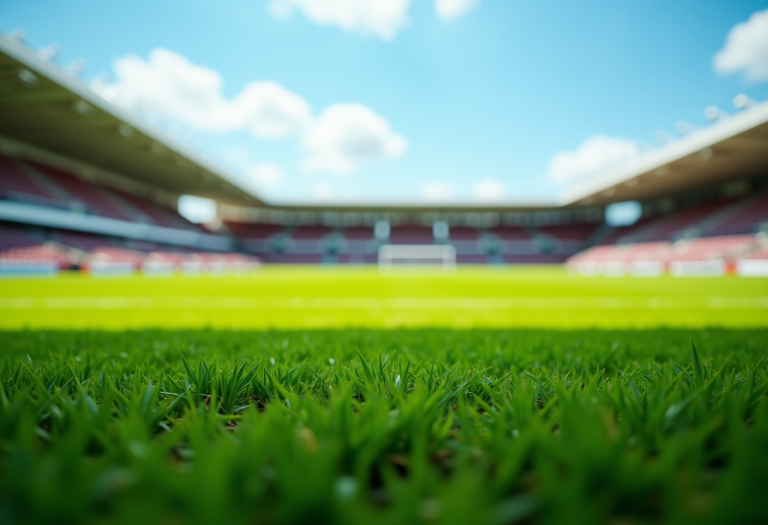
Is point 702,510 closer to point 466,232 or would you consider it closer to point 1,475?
point 1,475

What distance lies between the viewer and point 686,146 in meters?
24.0

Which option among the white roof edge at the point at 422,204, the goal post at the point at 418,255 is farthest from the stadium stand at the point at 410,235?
the white roof edge at the point at 422,204

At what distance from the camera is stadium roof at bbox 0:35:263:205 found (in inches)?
672

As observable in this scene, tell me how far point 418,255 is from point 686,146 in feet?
99.0

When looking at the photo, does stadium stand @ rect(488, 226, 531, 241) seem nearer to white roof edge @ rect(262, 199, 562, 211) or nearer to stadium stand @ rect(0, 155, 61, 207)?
white roof edge @ rect(262, 199, 562, 211)

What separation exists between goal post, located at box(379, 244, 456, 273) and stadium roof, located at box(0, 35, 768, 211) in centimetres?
1553

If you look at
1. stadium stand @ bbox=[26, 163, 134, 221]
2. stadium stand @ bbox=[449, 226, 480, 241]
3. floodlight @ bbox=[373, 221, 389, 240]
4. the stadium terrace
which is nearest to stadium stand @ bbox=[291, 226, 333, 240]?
the stadium terrace

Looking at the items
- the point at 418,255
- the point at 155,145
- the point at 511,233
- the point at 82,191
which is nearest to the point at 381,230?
the point at 418,255

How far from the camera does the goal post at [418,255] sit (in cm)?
4884

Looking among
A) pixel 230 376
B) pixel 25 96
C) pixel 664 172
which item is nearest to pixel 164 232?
pixel 25 96

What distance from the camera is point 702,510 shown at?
52cm

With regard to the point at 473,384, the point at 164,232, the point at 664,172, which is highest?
the point at 664,172

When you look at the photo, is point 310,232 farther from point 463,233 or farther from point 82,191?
point 82,191

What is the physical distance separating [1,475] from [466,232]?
52.7 meters
